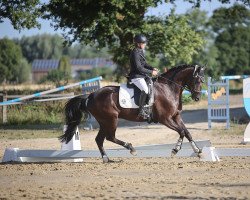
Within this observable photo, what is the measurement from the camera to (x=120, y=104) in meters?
13.1

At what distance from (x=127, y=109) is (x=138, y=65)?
1.06 m

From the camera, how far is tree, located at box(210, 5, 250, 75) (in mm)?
97375

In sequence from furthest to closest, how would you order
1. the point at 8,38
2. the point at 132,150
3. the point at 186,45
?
the point at 8,38
the point at 186,45
the point at 132,150

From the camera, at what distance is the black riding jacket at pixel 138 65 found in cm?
1277

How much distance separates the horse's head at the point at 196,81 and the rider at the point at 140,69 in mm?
1129

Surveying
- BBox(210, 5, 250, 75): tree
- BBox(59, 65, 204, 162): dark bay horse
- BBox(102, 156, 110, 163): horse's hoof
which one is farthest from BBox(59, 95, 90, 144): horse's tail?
BBox(210, 5, 250, 75): tree

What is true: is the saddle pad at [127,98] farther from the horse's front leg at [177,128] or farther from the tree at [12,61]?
the tree at [12,61]

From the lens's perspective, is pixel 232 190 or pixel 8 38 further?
pixel 8 38

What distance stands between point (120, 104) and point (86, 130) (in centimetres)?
942

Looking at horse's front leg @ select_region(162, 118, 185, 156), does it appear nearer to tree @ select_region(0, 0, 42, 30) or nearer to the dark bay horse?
the dark bay horse

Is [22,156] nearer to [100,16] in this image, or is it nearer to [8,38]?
[100,16]

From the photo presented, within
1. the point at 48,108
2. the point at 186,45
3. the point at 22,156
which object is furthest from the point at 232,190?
the point at 186,45

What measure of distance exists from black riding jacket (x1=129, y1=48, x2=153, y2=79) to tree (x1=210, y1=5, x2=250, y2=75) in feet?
257

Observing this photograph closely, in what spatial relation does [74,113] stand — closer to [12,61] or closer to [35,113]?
[35,113]
